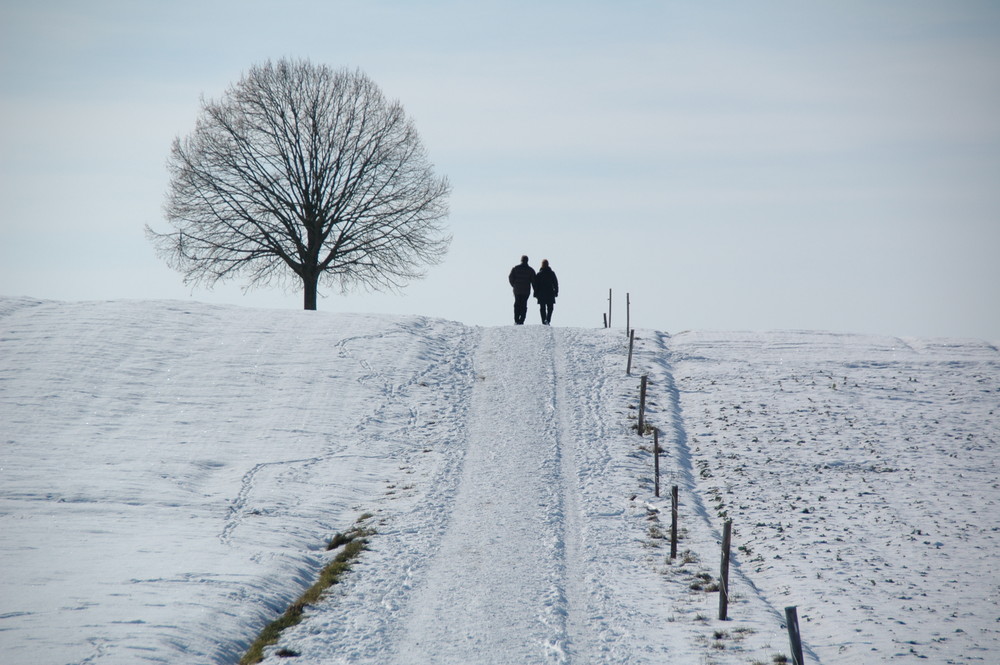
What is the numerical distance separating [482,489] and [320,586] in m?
4.31

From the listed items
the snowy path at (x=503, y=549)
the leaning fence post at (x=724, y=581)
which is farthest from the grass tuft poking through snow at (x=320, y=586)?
the leaning fence post at (x=724, y=581)

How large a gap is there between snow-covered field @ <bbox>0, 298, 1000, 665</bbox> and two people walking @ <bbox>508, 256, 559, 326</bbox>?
1703 millimetres

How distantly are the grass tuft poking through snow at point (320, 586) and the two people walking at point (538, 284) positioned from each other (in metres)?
14.5

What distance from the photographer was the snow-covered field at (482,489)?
10.9 meters

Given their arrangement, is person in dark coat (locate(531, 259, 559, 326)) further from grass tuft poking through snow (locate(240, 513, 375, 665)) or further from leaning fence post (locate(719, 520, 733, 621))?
leaning fence post (locate(719, 520, 733, 621))

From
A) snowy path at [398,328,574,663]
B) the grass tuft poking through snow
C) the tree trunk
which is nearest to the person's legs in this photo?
snowy path at [398,328,574,663]

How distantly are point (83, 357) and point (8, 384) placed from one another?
7.75 ft

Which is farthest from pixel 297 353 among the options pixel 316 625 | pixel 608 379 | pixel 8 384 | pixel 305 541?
pixel 316 625

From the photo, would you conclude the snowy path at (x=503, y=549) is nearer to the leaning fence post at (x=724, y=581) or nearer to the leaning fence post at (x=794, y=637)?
the leaning fence post at (x=724, y=581)

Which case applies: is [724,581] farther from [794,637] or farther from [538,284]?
[538,284]

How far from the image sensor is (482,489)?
1605 centimetres

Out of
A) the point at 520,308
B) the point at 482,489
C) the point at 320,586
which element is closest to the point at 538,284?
the point at 520,308

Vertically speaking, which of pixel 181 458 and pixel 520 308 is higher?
pixel 520 308

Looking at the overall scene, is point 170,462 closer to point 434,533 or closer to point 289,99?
point 434,533
